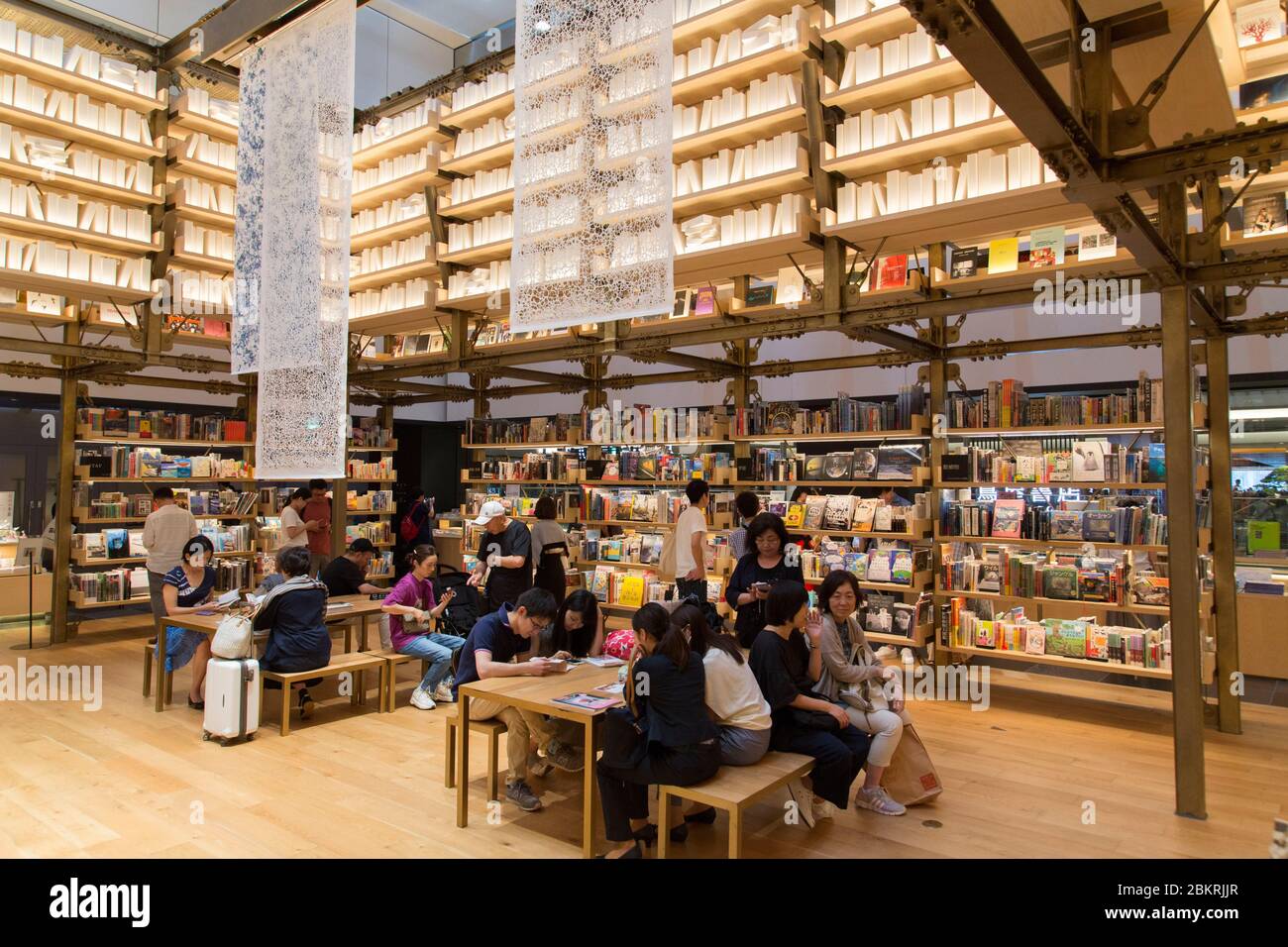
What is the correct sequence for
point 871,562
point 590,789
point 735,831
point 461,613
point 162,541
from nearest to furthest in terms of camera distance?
point 735,831
point 590,789
point 461,613
point 871,562
point 162,541

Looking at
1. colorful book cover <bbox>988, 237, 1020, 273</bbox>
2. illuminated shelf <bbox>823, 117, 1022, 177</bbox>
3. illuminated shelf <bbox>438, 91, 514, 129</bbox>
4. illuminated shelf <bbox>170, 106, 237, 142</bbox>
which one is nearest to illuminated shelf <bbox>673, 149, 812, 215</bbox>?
illuminated shelf <bbox>823, 117, 1022, 177</bbox>

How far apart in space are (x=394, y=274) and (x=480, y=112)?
1.98m

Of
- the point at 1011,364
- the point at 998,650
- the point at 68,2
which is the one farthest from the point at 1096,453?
the point at 68,2

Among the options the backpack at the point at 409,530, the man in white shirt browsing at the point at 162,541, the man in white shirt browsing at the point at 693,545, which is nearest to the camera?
the man in white shirt browsing at the point at 693,545

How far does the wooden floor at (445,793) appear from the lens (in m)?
3.80

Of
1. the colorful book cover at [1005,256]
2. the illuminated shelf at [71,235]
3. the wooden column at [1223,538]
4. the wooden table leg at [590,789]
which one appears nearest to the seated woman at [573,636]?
the wooden table leg at [590,789]

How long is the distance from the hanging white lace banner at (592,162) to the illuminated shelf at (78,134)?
225 inches

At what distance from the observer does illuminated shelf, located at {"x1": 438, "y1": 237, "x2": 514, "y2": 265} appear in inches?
303

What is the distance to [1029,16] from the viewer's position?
340 centimetres

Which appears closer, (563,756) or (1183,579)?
(1183,579)

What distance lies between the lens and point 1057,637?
6211 millimetres

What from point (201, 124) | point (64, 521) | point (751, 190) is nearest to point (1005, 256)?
point (751, 190)

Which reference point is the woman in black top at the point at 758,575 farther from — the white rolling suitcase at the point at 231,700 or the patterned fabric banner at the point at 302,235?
the white rolling suitcase at the point at 231,700

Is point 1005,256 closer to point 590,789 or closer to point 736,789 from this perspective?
point 736,789
